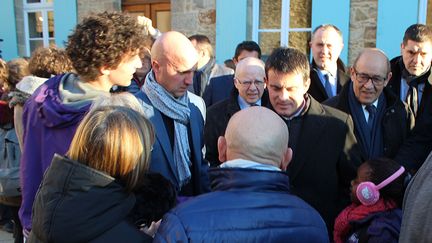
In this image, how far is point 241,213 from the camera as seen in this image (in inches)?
51.6

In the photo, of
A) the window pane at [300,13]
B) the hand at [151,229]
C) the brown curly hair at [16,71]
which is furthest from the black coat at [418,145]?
the window pane at [300,13]

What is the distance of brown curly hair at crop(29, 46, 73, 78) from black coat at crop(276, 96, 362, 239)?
166 cm

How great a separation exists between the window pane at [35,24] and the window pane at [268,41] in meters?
5.67

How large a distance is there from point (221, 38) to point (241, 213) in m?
5.82

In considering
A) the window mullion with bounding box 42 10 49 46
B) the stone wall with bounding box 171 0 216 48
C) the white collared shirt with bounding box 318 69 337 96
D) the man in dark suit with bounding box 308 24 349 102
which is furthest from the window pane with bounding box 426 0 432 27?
the window mullion with bounding box 42 10 49 46

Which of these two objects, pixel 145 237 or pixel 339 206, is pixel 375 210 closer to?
pixel 339 206

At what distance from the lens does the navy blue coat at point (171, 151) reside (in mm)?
2148

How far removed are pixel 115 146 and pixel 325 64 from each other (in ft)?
9.15

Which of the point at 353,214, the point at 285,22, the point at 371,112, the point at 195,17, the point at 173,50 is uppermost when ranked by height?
the point at 195,17

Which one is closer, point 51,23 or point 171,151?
point 171,151

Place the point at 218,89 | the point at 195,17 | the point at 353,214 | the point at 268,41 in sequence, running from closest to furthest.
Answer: the point at 353,214, the point at 218,89, the point at 268,41, the point at 195,17

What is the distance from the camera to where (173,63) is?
2.32 metres

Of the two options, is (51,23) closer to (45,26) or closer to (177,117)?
(45,26)

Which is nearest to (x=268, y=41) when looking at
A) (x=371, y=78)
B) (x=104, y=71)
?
(x=371, y=78)
